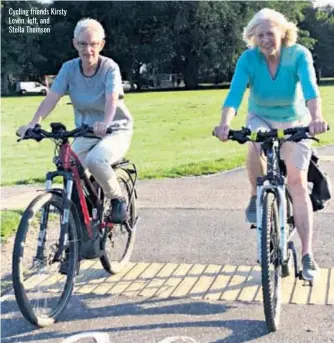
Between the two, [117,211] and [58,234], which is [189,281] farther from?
[58,234]

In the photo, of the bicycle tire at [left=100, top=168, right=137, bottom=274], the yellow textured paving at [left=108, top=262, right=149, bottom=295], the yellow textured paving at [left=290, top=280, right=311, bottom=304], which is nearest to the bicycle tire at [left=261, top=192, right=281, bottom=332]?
the yellow textured paving at [left=290, top=280, right=311, bottom=304]

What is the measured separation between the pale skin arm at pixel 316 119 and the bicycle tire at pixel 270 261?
48 centimetres

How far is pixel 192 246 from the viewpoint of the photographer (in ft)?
19.0

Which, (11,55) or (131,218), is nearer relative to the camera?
(131,218)

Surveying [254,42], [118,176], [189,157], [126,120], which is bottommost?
[189,157]

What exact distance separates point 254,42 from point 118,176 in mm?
1583

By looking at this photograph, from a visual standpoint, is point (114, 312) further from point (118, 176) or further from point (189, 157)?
point (189, 157)

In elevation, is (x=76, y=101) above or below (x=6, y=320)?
above

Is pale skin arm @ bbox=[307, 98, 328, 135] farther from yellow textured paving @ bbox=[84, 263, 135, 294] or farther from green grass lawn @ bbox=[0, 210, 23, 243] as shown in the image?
green grass lawn @ bbox=[0, 210, 23, 243]

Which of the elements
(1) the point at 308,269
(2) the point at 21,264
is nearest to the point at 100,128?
(2) the point at 21,264

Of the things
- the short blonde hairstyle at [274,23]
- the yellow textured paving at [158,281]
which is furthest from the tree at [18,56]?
the short blonde hairstyle at [274,23]

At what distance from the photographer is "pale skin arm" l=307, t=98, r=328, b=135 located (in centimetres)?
399

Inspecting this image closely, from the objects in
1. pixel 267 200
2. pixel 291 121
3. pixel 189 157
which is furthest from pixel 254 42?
pixel 189 157

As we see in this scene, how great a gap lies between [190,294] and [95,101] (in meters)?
1.54
